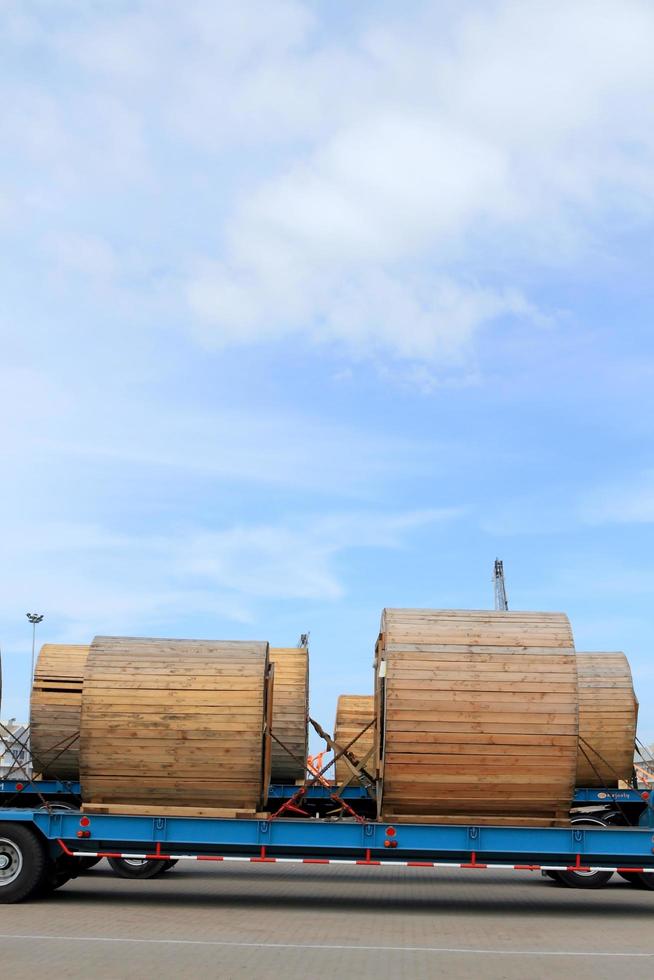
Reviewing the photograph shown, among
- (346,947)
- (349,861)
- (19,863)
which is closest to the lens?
(346,947)

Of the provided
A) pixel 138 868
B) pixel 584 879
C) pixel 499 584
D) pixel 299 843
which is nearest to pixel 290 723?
pixel 138 868

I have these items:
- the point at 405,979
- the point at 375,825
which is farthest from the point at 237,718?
the point at 405,979

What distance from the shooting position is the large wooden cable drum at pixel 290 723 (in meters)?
19.6

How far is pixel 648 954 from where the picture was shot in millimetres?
10625

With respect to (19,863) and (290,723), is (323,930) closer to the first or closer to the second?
(19,863)

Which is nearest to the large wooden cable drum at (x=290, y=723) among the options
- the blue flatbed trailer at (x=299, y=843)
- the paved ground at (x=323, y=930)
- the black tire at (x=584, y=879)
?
the paved ground at (x=323, y=930)

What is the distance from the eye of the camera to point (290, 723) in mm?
19594

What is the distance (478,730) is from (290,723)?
7.44 m

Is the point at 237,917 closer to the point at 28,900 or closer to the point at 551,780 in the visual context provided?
the point at 28,900

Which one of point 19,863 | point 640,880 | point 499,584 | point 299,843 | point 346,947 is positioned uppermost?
point 499,584

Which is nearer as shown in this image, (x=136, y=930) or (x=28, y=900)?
(x=136, y=930)

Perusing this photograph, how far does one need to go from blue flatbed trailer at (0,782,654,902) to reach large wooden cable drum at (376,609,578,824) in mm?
276

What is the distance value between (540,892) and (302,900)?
3580 mm

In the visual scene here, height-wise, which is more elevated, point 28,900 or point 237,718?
point 237,718
